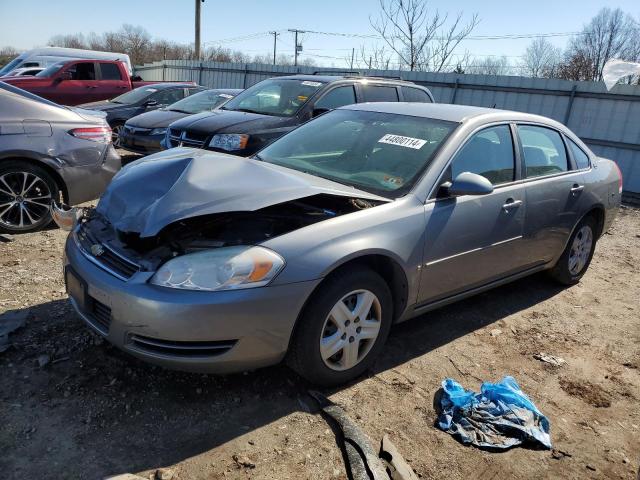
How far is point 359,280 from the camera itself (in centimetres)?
289

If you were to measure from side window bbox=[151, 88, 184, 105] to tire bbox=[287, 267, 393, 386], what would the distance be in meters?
9.52

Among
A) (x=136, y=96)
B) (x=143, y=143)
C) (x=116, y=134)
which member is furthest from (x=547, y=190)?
(x=136, y=96)

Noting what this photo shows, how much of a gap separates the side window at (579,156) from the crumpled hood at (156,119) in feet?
20.9

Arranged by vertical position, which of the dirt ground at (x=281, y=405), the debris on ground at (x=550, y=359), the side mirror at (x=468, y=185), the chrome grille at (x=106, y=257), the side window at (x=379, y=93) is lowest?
the debris on ground at (x=550, y=359)

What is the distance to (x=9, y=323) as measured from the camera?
3.40 meters

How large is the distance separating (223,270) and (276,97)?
5.40 metres

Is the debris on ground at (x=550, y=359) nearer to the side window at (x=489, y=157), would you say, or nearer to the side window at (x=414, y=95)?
the side window at (x=489, y=157)

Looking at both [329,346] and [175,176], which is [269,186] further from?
[329,346]

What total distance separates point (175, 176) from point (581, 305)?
3780 mm

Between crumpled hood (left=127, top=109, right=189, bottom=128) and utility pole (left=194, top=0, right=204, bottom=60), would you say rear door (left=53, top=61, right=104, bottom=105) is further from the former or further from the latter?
utility pole (left=194, top=0, right=204, bottom=60)

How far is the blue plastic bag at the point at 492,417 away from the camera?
276 cm

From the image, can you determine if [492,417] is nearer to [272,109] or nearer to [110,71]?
[272,109]

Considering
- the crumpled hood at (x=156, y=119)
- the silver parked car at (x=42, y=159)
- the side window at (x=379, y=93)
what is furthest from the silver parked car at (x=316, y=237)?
the crumpled hood at (x=156, y=119)

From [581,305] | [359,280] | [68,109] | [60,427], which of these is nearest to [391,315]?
[359,280]
